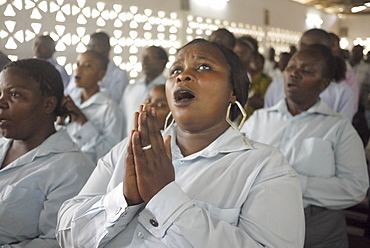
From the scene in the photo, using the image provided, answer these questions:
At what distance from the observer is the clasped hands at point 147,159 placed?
1.08m

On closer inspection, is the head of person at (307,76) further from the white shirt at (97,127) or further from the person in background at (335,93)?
the white shirt at (97,127)

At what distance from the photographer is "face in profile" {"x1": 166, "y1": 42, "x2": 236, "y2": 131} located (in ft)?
4.46

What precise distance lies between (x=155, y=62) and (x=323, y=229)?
1893mm

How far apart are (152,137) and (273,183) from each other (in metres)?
0.41

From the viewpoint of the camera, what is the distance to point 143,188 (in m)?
1.11

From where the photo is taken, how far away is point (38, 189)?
5.39ft

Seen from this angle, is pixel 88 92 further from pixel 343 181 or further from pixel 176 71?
pixel 343 181

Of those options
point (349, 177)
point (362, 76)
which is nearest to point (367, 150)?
point (362, 76)

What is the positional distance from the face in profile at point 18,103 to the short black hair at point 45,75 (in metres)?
0.02

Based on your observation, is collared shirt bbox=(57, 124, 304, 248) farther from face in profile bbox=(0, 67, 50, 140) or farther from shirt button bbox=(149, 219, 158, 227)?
face in profile bbox=(0, 67, 50, 140)

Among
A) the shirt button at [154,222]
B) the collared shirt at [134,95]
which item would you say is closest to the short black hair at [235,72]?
the shirt button at [154,222]

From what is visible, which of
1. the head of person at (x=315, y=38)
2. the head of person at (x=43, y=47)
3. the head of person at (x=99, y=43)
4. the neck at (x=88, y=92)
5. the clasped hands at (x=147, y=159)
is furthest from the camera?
the head of person at (x=315, y=38)

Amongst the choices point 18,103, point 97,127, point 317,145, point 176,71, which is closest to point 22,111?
point 18,103

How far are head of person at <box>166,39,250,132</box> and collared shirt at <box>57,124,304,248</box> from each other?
0.33 ft
